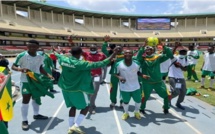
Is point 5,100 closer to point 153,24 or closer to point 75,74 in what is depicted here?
point 75,74

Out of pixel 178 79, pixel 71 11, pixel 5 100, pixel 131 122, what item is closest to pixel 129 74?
pixel 131 122

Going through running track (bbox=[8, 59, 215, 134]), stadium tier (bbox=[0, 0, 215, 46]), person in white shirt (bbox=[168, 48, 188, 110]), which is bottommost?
running track (bbox=[8, 59, 215, 134])

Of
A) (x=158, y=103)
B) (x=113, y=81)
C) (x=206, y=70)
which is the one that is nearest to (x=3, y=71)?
(x=113, y=81)

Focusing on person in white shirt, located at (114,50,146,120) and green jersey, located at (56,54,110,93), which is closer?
green jersey, located at (56,54,110,93)

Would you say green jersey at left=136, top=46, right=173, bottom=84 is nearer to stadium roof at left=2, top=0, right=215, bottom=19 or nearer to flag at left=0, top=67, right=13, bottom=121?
flag at left=0, top=67, right=13, bottom=121

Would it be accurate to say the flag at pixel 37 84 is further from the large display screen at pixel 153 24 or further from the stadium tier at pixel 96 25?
the large display screen at pixel 153 24

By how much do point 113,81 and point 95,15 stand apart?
201 ft

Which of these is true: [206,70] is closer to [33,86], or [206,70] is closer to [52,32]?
[33,86]

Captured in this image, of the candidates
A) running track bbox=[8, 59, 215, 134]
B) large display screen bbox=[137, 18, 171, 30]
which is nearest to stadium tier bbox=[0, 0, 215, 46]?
large display screen bbox=[137, 18, 171, 30]

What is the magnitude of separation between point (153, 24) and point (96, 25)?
1676 cm

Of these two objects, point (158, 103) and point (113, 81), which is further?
point (158, 103)

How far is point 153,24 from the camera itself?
67.7 metres

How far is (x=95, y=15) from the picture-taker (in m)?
65.9

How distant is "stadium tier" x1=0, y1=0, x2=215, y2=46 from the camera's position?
164 ft
